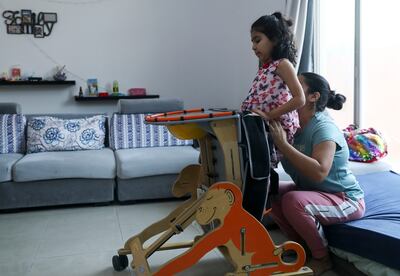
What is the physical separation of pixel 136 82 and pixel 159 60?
347 millimetres

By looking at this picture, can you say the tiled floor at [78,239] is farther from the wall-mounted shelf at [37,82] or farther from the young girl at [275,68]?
the wall-mounted shelf at [37,82]

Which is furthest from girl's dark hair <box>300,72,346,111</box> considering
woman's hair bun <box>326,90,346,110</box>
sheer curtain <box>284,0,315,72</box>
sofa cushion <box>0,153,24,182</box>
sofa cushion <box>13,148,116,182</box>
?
sofa cushion <box>0,153,24,182</box>

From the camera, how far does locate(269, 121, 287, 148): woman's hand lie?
6.05ft

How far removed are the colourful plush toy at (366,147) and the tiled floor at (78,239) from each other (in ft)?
2.97

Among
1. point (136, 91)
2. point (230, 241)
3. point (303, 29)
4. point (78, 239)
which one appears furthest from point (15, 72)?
point (230, 241)

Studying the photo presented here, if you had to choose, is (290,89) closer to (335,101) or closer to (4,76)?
(335,101)

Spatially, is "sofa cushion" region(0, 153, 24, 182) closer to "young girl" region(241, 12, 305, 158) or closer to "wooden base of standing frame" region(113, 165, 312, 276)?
"wooden base of standing frame" region(113, 165, 312, 276)

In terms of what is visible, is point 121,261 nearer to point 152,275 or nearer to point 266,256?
point 152,275

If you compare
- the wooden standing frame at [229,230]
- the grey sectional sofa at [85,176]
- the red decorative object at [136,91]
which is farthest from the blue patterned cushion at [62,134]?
the wooden standing frame at [229,230]

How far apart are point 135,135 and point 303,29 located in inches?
71.1

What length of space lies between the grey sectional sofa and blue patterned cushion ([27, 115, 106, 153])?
19 centimetres

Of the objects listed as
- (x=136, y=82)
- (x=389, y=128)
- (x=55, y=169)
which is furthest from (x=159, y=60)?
(x=389, y=128)

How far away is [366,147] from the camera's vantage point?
9.75 ft

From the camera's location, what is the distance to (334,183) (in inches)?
77.9
